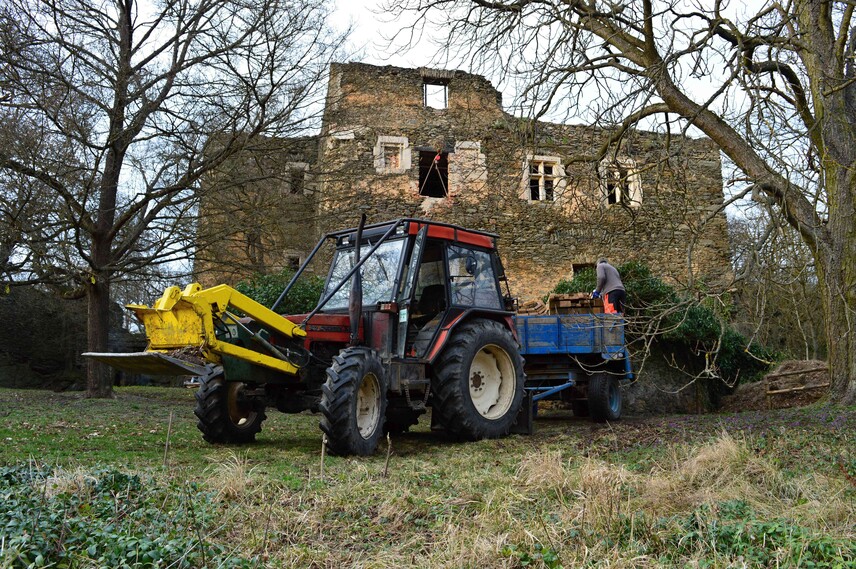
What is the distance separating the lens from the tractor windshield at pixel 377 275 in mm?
7359

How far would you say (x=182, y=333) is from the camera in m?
5.95

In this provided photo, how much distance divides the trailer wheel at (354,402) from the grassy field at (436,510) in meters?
0.21

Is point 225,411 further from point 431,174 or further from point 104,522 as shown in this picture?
point 431,174

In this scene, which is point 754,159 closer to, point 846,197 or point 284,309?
point 846,197

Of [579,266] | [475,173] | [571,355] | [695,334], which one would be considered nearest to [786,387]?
[695,334]

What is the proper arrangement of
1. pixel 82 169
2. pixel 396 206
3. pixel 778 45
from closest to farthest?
pixel 778 45 → pixel 82 169 → pixel 396 206

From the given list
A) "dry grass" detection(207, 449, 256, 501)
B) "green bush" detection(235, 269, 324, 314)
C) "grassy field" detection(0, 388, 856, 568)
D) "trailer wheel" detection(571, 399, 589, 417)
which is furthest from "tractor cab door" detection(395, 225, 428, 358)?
"green bush" detection(235, 269, 324, 314)

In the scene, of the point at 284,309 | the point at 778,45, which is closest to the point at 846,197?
the point at 778,45

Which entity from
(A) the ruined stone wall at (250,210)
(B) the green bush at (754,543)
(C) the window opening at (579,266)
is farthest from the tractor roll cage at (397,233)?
(C) the window opening at (579,266)

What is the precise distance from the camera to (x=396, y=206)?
18.0 metres

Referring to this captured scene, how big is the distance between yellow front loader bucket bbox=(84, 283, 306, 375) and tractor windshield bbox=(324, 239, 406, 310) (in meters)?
1.56

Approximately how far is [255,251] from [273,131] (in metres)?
3.17

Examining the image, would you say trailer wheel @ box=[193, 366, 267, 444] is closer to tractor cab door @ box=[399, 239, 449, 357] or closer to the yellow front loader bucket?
the yellow front loader bucket

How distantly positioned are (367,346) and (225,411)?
1458 millimetres
